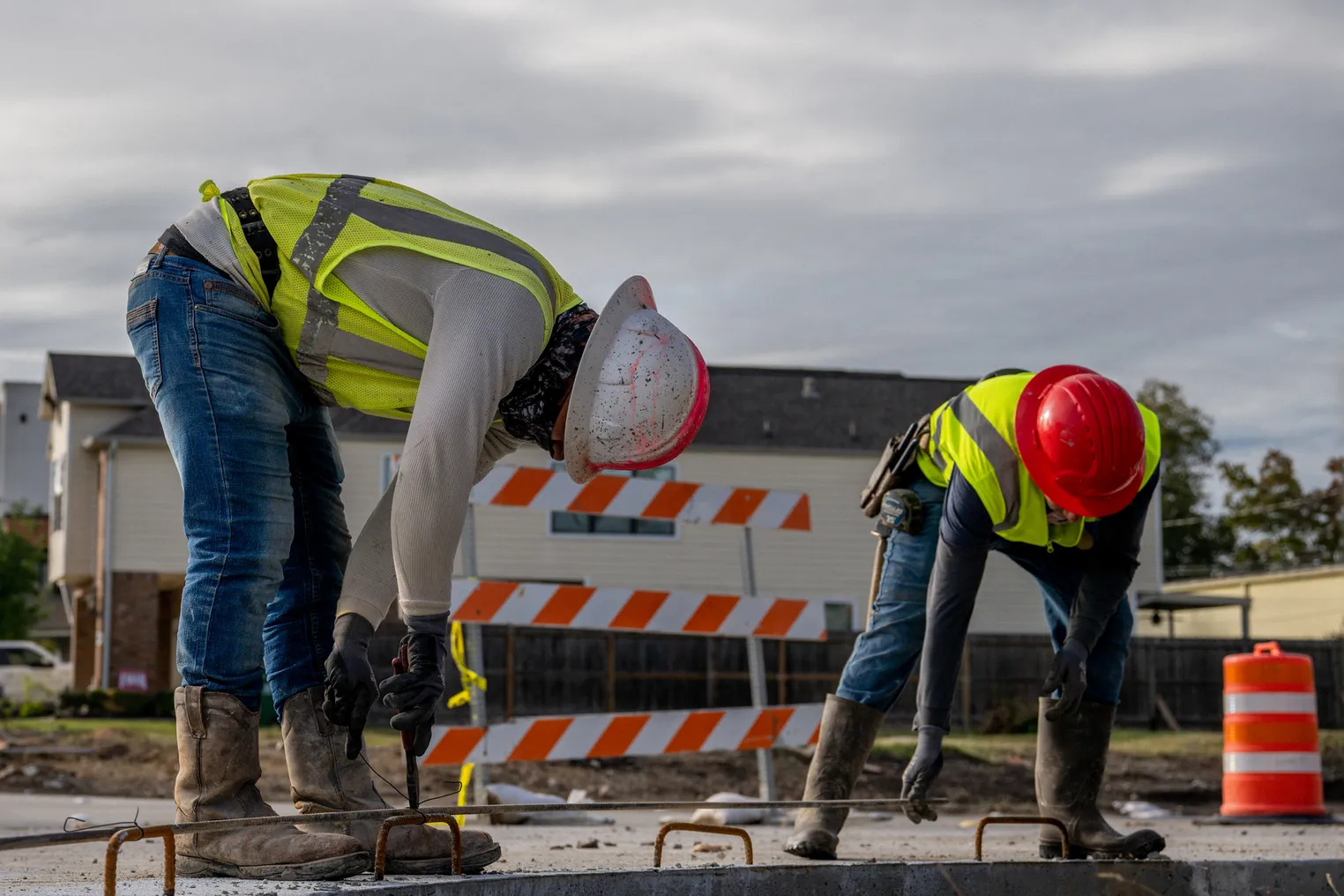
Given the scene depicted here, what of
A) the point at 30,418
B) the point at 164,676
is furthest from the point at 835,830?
the point at 30,418

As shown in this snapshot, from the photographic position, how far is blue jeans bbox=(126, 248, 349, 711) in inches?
144

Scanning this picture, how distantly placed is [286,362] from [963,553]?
214cm

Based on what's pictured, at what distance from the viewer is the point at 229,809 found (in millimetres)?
3682

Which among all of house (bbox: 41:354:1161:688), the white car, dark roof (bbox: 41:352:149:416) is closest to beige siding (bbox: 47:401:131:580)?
house (bbox: 41:354:1161:688)

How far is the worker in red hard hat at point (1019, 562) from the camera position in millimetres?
4816

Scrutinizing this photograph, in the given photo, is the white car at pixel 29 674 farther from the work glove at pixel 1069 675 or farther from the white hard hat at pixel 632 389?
the white hard hat at pixel 632 389

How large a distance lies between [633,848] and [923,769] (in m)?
1.63

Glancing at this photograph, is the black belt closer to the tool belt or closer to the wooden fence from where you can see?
the tool belt

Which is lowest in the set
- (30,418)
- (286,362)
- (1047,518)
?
(1047,518)

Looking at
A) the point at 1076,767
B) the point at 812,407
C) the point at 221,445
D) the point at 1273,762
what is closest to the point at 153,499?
the point at 812,407

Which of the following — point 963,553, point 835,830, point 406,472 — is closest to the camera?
point 406,472

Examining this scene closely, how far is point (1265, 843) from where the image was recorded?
6816 mm

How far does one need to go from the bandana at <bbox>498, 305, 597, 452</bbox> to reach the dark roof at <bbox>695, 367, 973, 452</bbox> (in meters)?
27.2

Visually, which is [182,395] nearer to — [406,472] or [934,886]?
[406,472]
